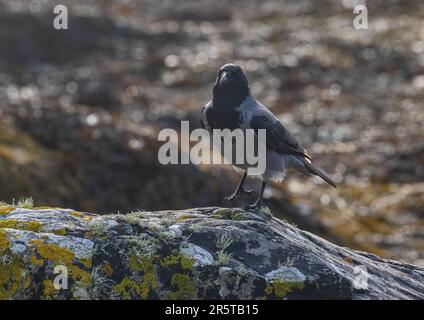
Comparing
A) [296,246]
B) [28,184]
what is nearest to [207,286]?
[296,246]

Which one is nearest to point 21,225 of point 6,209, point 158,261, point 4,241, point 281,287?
point 4,241

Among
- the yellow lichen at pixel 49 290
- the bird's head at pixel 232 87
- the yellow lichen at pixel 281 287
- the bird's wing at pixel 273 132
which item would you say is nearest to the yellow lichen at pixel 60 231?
the yellow lichen at pixel 49 290

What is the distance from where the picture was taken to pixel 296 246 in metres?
9.45

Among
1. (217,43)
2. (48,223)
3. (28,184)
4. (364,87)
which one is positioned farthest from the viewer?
(217,43)

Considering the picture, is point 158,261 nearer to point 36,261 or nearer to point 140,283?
point 140,283

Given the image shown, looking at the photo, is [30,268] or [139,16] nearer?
[30,268]

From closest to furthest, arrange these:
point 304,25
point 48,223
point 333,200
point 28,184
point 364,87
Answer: point 48,223
point 28,184
point 333,200
point 364,87
point 304,25

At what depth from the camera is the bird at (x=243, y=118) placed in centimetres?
1202

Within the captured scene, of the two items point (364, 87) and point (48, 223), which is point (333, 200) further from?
point (48, 223)

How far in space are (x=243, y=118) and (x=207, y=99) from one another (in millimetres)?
40877

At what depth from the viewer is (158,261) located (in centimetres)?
873

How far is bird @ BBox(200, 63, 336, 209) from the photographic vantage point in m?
12.0

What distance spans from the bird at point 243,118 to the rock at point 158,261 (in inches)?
103

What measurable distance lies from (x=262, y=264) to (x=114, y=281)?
1.69m
